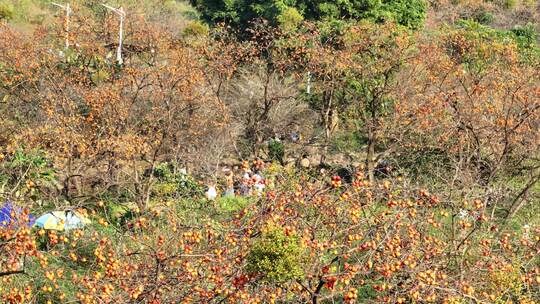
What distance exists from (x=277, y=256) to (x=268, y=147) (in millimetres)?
12965

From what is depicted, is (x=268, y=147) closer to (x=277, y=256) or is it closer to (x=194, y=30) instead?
(x=194, y=30)

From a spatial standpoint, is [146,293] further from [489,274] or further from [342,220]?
[489,274]

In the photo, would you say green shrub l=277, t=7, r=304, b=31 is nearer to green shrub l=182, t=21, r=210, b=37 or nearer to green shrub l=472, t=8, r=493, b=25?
green shrub l=182, t=21, r=210, b=37

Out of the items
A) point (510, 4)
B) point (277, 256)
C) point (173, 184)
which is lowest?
point (173, 184)

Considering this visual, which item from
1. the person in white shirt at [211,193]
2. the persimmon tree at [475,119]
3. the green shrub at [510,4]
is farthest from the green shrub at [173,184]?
the green shrub at [510,4]

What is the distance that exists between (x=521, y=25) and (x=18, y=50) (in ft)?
68.8

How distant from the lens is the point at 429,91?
57.4 ft

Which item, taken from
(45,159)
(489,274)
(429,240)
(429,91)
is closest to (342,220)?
(429,240)

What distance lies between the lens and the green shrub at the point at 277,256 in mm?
5480

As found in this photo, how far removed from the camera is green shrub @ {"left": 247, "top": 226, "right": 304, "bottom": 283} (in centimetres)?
548

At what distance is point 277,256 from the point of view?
18.0ft

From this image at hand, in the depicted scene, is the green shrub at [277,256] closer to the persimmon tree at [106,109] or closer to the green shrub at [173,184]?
the persimmon tree at [106,109]

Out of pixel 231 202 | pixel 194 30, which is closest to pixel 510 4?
pixel 194 30

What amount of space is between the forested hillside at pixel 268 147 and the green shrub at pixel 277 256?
0.42 metres
